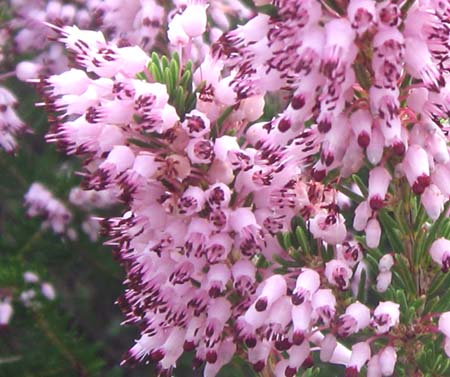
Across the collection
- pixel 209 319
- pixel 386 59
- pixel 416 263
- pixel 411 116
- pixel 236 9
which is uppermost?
pixel 386 59

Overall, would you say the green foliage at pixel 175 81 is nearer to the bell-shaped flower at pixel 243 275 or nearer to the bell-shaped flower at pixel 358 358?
the bell-shaped flower at pixel 243 275

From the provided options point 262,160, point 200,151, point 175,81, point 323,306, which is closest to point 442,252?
point 323,306

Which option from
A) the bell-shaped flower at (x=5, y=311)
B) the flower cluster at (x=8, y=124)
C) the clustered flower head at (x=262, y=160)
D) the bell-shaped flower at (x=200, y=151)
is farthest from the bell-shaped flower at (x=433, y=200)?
the flower cluster at (x=8, y=124)

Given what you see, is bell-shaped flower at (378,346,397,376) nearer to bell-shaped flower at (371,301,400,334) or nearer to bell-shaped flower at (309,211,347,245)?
bell-shaped flower at (371,301,400,334)

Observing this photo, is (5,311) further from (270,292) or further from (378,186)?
(378,186)

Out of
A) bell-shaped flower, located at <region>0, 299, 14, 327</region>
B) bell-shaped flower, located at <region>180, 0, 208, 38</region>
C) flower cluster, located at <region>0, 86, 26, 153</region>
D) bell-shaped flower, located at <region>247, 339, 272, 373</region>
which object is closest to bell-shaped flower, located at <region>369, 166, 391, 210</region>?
bell-shaped flower, located at <region>247, 339, 272, 373</region>

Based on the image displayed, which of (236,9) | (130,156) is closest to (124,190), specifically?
(130,156)

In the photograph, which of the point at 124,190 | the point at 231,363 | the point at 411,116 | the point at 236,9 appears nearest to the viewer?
the point at 411,116

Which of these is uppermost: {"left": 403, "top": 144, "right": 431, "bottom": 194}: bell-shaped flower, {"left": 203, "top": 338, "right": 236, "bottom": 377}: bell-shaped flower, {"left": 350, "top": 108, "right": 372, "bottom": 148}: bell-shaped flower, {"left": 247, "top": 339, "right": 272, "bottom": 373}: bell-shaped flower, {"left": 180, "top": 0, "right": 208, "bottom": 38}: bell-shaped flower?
{"left": 350, "top": 108, "right": 372, "bottom": 148}: bell-shaped flower

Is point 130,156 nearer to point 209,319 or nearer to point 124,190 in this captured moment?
point 124,190
